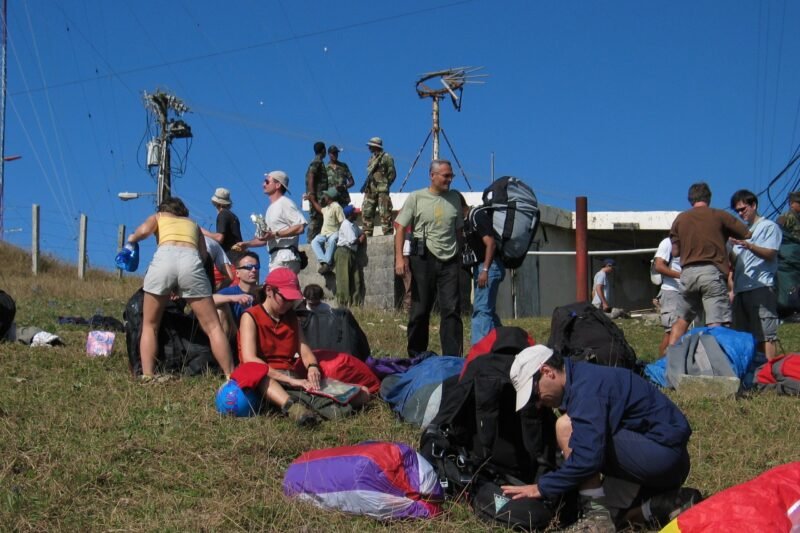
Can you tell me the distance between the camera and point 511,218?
784cm

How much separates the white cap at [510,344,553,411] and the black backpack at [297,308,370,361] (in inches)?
126

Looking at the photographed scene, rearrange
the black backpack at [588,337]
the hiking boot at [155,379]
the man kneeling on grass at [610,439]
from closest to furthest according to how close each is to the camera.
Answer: the man kneeling on grass at [610,439]
the hiking boot at [155,379]
the black backpack at [588,337]

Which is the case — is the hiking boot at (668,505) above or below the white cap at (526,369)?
below

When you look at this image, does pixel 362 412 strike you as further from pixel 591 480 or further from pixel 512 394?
pixel 591 480

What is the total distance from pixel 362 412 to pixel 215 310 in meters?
1.47

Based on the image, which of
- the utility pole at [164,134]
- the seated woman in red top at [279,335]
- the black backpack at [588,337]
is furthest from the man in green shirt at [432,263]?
the utility pole at [164,134]

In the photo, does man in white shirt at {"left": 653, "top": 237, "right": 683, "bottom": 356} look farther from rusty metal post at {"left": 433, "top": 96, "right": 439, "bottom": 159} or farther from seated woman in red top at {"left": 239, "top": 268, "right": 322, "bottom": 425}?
rusty metal post at {"left": 433, "top": 96, "right": 439, "bottom": 159}

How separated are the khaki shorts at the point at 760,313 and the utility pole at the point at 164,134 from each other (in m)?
18.1

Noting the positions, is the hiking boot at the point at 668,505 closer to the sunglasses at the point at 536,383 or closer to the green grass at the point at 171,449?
the green grass at the point at 171,449

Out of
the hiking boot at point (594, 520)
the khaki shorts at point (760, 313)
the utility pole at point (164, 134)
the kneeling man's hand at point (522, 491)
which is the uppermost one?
the utility pole at point (164, 134)

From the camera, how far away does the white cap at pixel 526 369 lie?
4285mm

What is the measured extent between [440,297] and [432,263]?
1.02 feet

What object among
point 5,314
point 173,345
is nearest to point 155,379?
point 173,345

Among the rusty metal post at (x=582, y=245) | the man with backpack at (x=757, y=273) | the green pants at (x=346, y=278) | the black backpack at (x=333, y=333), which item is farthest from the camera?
the green pants at (x=346, y=278)
